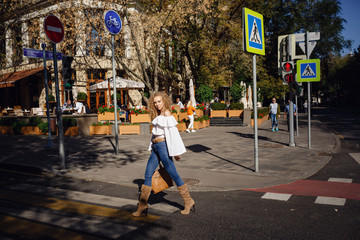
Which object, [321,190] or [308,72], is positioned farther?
[308,72]

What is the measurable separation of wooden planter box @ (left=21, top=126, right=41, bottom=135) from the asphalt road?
1003 centimetres

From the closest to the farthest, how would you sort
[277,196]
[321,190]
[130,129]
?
1. [277,196]
2. [321,190]
3. [130,129]

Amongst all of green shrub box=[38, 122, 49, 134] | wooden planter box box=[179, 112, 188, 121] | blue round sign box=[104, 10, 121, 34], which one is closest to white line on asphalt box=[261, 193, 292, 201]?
blue round sign box=[104, 10, 121, 34]

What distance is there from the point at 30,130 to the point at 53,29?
9.72 m

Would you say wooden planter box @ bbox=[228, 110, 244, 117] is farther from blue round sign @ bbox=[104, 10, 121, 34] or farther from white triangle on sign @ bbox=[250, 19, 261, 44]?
white triangle on sign @ bbox=[250, 19, 261, 44]

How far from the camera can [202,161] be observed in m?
8.26

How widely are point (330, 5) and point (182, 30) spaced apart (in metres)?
28.1

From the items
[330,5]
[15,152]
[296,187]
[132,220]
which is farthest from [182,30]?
[330,5]

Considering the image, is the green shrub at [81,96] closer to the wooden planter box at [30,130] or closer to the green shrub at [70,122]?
the wooden planter box at [30,130]

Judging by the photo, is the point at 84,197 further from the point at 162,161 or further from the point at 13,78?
the point at 13,78

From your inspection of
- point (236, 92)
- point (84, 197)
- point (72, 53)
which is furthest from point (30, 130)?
point (236, 92)

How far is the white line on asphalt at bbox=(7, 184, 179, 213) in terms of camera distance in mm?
4711

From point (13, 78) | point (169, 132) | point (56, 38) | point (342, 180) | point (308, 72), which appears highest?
point (13, 78)

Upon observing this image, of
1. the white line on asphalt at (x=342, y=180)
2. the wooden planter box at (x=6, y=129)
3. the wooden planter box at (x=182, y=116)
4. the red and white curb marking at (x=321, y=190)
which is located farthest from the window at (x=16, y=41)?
the white line on asphalt at (x=342, y=180)
